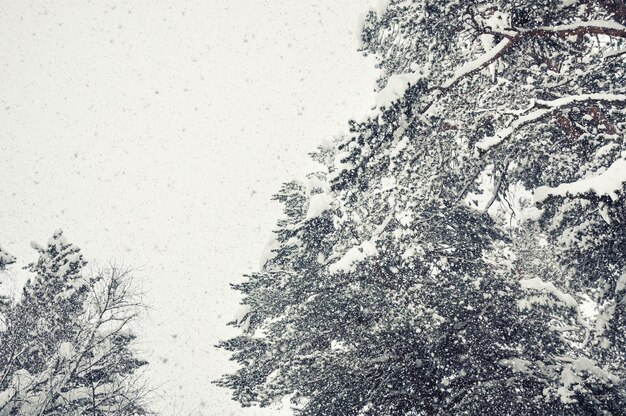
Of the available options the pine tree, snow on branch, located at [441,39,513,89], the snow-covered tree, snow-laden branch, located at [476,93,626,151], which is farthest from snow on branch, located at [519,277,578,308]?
the snow-covered tree

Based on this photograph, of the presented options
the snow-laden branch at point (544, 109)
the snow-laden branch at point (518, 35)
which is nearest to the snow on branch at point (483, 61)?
the snow-laden branch at point (518, 35)

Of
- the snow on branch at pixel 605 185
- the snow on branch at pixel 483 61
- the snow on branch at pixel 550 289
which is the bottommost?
the snow on branch at pixel 605 185

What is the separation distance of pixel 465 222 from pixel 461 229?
0.19 metres

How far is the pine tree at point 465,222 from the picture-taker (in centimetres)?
571

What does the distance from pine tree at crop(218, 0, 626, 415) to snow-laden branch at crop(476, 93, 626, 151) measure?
0.09 ft

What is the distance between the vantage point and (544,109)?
205 inches

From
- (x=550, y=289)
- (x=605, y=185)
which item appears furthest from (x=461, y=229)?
(x=605, y=185)

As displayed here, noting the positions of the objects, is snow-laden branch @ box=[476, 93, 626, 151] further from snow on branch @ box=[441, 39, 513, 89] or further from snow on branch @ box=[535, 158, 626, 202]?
snow on branch @ box=[535, 158, 626, 202]

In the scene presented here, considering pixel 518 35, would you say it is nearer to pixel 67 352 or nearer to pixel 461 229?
pixel 461 229

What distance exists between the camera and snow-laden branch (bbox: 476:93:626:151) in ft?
16.3

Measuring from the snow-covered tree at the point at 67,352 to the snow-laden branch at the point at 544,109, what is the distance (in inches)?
381

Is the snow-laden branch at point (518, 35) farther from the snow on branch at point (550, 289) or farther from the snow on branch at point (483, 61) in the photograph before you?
the snow on branch at point (550, 289)

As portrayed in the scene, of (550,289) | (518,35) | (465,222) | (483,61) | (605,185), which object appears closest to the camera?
(605,185)

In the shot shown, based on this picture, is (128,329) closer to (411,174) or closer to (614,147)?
(411,174)
